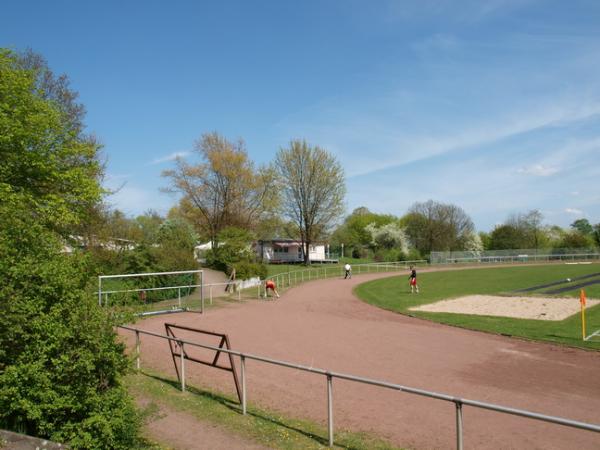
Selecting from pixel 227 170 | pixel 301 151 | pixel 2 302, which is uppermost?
pixel 301 151

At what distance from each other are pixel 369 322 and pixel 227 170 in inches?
1352

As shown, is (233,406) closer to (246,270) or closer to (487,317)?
(487,317)

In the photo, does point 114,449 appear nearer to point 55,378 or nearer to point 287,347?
point 55,378

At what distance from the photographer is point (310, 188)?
63.7 m

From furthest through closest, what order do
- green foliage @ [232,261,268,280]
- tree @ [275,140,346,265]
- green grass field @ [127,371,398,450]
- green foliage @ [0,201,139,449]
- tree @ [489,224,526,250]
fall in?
tree @ [489,224,526,250] → tree @ [275,140,346,265] → green foliage @ [232,261,268,280] → green grass field @ [127,371,398,450] → green foliage @ [0,201,139,449]

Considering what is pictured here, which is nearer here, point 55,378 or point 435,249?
point 55,378

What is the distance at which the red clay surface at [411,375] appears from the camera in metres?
7.91

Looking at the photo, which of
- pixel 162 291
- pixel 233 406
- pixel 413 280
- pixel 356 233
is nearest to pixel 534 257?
pixel 356 233

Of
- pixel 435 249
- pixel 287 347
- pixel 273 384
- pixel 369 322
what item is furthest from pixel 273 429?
pixel 435 249

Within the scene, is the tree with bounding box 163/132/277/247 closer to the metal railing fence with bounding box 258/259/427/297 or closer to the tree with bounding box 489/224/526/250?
the metal railing fence with bounding box 258/259/427/297

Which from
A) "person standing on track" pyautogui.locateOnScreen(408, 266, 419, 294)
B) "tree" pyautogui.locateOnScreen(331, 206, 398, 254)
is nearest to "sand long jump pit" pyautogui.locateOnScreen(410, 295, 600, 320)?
"person standing on track" pyautogui.locateOnScreen(408, 266, 419, 294)

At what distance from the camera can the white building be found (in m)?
74.9

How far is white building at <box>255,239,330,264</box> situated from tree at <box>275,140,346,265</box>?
981cm

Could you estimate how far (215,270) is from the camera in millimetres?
36656
